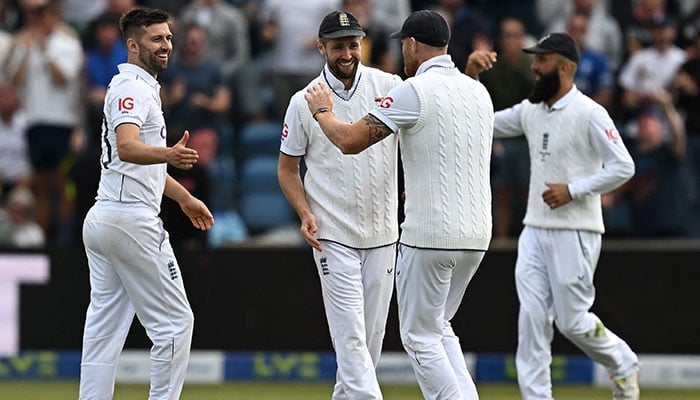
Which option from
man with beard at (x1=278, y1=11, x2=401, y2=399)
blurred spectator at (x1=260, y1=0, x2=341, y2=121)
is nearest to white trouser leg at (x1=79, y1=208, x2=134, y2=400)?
man with beard at (x1=278, y1=11, x2=401, y2=399)

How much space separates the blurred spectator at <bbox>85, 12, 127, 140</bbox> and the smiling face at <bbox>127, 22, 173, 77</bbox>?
495cm

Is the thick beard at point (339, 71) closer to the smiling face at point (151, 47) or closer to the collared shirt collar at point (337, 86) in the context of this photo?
the collared shirt collar at point (337, 86)

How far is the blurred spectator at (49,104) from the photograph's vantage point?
11773 mm

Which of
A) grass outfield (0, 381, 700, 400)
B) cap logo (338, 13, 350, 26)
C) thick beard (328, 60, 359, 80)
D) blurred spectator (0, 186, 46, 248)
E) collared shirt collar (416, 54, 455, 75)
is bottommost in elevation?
grass outfield (0, 381, 700, 400)

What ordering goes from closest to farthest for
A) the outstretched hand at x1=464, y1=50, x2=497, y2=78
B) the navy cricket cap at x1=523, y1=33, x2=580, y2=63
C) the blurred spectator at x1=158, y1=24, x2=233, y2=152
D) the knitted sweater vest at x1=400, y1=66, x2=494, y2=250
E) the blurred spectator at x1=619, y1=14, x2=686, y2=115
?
the knitted sweater vest at x1=400, y1=66, x2=494, y2=250 → the outstretched hand at x1=464, y1=50, x2=497, y2=78 → the navy cricket cap at x1=523, y1=33, x2=580, y2=63 → the blurred spectator at x1=158, y1=24, x2=233, y2=152 → the blurred spectator at x1=619, y1=14, x2=686, y2=115

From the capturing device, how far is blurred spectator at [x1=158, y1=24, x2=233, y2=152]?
11.7 m

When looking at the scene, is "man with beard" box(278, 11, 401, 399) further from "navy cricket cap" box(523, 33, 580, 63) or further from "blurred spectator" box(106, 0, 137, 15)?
"blurred spectator" box(106, 0, 137, 15)

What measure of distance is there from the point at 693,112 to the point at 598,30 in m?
1.24

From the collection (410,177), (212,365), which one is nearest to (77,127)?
(212,365)

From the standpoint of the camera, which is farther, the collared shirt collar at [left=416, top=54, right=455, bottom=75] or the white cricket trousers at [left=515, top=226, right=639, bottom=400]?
the white cricket trousers at [left=515, top=226, right=639, bottom=400]

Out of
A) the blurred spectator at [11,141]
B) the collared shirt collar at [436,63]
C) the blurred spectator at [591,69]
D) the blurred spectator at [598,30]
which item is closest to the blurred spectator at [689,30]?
the blurred spectator at [598,30]

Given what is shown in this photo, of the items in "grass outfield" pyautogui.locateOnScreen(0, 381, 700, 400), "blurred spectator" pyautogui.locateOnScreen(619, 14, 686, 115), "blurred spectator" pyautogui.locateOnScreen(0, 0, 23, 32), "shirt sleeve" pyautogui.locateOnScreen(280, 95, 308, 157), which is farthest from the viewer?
"blurred spectator" pyautogui.locateOnScreen(0, 0, 23, 32)

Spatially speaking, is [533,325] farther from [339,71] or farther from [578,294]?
[339,71]

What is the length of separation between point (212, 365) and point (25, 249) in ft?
5.72
